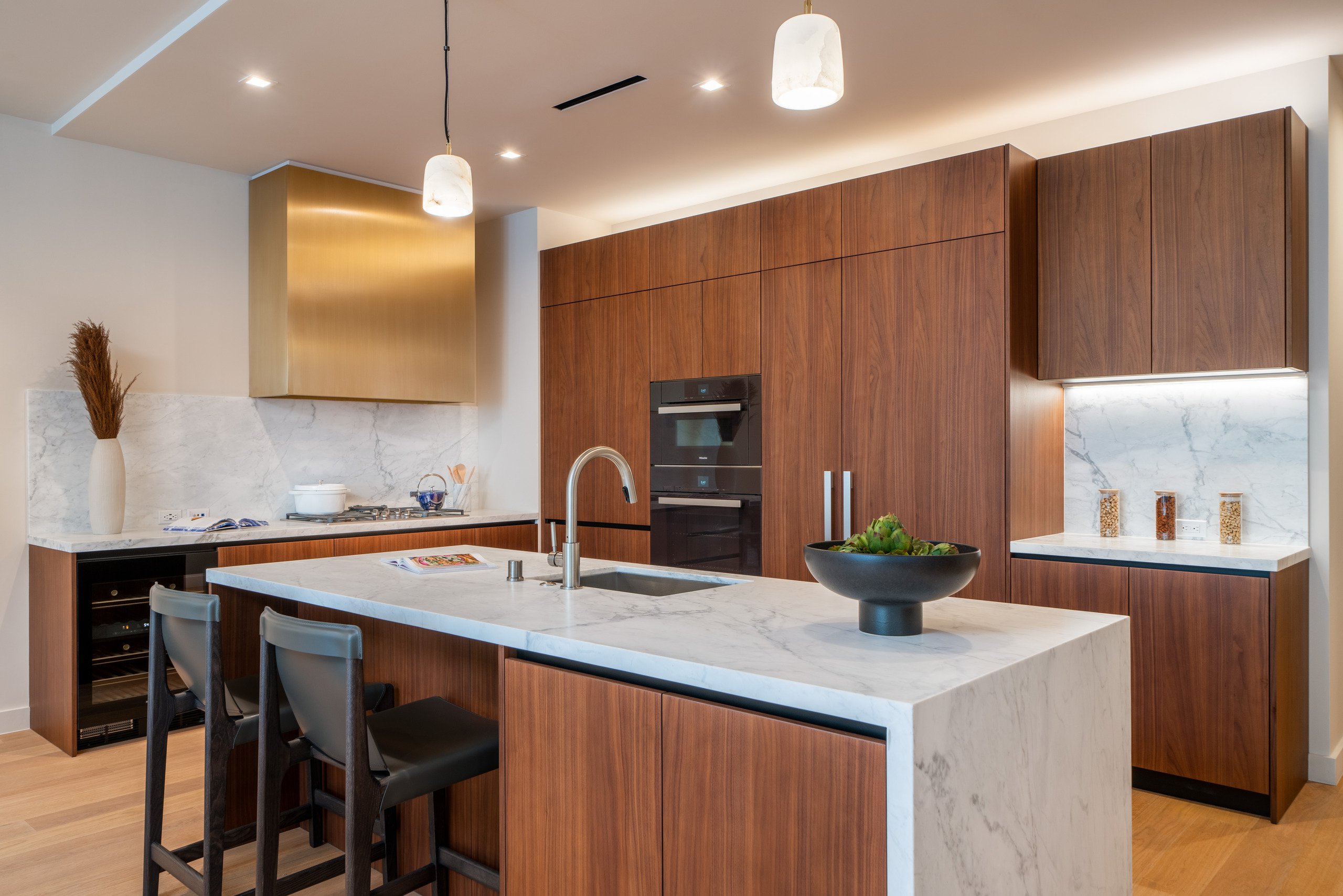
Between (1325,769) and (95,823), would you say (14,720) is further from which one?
(1325,769)

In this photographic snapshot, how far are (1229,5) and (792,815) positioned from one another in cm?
298

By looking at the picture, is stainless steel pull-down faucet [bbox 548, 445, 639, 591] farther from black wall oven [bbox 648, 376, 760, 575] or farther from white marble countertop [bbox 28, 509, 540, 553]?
white marble countertop [bbox 28, 509, 540, 553]

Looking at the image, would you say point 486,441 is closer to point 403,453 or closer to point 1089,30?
point 403,453

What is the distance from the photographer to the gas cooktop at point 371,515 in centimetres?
447

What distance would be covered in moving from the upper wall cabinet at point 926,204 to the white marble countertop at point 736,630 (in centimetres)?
187

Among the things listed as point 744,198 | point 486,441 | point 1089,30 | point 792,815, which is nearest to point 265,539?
point 486,441

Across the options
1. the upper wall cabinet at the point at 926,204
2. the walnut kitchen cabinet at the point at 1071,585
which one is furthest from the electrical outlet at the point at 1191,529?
the upper wall cabinet at the point at 926,204

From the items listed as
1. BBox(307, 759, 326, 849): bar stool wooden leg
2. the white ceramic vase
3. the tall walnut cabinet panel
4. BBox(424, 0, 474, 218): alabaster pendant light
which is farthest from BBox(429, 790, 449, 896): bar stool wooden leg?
the white ceramic vase

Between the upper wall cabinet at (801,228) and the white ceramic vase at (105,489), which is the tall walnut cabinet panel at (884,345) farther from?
the white ceramic vase at (105,489)

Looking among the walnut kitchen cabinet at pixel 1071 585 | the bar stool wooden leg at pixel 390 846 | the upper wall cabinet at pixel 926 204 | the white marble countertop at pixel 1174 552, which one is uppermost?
the upper wall cabinet at pixel 926 204

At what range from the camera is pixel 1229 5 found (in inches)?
113

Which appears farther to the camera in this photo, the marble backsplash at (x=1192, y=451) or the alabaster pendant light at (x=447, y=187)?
the marble backsplash at (x=1192, y=451)

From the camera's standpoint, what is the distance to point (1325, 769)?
3.19 metres

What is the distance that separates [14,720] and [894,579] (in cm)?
410
